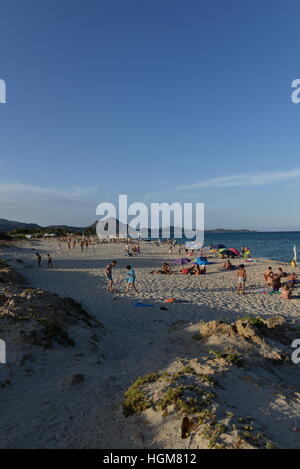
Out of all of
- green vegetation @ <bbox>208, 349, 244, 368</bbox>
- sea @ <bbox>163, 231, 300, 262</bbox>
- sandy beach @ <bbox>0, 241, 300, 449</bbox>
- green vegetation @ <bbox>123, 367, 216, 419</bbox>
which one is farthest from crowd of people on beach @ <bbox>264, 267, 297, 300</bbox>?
sea @ <bbox>163, 231, 300, 262</bbox>

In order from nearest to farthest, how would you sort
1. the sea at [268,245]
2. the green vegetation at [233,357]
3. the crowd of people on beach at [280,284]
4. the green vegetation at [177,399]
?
the green vegetation at [177,399], the green vegetation at [233,357], the crowd of people on beach at [280,284], the sea at [268,245]

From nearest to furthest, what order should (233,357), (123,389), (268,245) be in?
(123,389), (233,357), (268,245)

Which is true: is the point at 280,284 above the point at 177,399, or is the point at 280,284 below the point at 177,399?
below

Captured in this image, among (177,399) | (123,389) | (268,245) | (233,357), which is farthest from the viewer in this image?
(268,245)

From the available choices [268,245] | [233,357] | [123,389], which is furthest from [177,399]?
[268,245]

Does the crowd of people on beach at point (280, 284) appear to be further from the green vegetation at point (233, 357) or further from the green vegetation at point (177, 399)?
the green vegetation at point (177, 399)

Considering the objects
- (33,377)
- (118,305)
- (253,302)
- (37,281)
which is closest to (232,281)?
(253,302)

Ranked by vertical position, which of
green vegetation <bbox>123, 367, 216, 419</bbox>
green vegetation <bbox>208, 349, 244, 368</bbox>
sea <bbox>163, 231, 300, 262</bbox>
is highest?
green vegetation <bbox>123, 367, 216, 419</bbox>

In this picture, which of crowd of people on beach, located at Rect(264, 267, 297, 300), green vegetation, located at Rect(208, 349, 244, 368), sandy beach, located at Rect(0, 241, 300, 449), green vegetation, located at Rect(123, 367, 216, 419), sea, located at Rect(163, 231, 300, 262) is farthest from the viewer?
sea, located at Rect(163, 231, 300, 262)

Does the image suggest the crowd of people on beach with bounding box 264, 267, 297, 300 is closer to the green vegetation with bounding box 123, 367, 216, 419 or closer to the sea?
the green vegetation with bounding box 123, 367, 216, 419

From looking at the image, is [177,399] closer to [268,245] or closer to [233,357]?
[233,357]

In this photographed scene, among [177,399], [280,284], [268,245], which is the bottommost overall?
[268,245]

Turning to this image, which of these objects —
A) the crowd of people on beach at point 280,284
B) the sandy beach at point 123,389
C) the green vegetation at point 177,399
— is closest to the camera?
the sandy beach at point 123,389

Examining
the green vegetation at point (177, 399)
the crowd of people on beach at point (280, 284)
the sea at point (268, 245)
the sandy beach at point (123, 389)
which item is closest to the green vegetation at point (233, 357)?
the sandy beach at point (123, 389)
